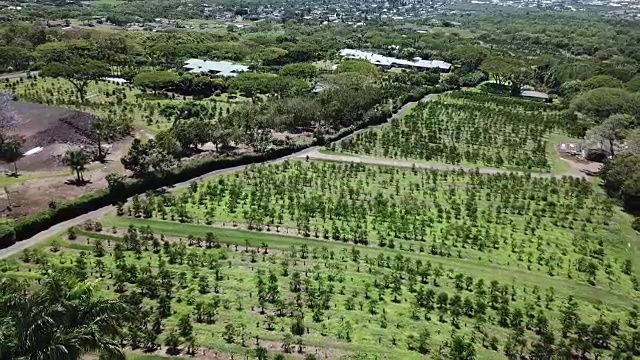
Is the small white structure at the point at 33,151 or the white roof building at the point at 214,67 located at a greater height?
the white roof building at the point at 214,67

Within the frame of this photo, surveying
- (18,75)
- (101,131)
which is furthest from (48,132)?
(18,75)

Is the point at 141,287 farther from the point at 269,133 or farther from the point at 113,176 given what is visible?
the point at 269,133

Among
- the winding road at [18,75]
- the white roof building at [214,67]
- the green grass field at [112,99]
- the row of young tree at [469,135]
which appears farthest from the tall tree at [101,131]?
the white roof building at [214,67]

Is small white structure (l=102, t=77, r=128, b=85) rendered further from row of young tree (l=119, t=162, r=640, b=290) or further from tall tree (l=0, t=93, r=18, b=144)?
row of young tree (l=119, t=162, r=640, b=290)

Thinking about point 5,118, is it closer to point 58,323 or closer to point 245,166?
point 245,166

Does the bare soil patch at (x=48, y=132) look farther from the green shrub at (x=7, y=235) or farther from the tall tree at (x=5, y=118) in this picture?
the green shrub at (x=7, y=235)

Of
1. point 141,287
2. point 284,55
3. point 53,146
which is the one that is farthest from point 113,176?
point 284,55
